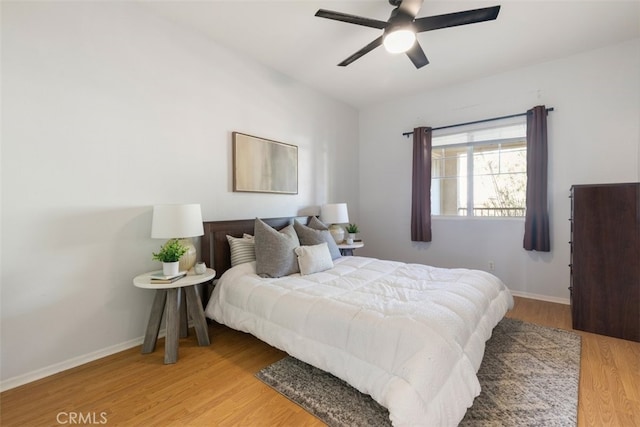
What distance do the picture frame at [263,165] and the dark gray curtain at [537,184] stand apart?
2863 millimetres

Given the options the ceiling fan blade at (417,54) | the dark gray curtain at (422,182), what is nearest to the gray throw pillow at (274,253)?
the ceiling fan blade at (417,54)

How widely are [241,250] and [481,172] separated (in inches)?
131

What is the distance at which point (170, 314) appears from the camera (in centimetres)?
208

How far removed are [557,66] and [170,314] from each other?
474 centimetres

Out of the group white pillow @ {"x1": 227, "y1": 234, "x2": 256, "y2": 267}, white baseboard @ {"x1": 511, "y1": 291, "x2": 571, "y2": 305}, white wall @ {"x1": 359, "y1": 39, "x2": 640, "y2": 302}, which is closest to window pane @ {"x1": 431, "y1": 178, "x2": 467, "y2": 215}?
white wall @ {"x1": 359, "y1": 39, "x2": 640, "y2": 302}

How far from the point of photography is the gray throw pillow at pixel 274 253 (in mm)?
2467

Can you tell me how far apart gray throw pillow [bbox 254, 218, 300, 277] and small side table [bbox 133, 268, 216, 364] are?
0.44 metres

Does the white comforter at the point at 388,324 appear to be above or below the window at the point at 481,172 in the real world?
below

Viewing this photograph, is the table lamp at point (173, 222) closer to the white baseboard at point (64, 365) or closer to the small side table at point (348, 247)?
the white baseboard at point (64, 365)

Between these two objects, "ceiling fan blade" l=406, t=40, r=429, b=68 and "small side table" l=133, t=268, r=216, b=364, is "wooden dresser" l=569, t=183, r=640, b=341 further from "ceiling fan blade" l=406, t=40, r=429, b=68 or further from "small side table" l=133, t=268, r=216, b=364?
"small side table" l=133, t=268, r=216, b=364

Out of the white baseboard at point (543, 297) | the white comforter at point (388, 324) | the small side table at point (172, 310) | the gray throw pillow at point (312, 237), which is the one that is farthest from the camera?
the white baseboard at point (543, 297)

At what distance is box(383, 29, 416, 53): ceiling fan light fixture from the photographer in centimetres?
208

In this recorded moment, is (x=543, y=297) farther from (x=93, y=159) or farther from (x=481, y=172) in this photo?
(x=93, y=159)

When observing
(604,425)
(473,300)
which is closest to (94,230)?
(473,300)
